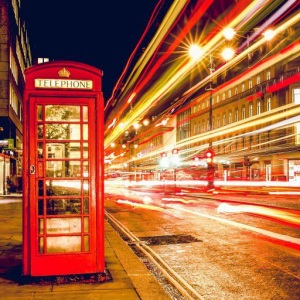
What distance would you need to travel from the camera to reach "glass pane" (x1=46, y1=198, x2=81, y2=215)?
6.11 metres

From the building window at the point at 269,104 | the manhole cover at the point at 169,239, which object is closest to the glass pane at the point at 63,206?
the manhole cover at the point at 169,239

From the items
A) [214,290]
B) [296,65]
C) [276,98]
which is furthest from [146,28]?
[276,98]

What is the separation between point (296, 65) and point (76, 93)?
42.8 metres

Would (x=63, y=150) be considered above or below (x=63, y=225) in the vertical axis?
above

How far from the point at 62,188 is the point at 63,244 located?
0.80 metres

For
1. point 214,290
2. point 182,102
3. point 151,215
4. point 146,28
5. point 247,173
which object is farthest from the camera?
point 182,102

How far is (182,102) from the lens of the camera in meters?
83.2

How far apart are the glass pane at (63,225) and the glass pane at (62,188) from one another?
366mm

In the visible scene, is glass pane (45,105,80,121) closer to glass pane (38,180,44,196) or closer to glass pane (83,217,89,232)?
glass pane (38,180,44,196)

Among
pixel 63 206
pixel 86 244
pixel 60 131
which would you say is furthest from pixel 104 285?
pixel 60 131

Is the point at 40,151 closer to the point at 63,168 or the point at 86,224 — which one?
the point at 63,168

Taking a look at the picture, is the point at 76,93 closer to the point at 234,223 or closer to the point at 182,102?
the point at 234,223

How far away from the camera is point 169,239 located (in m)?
10.3

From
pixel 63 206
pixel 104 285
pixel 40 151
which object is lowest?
pixel 104 285
